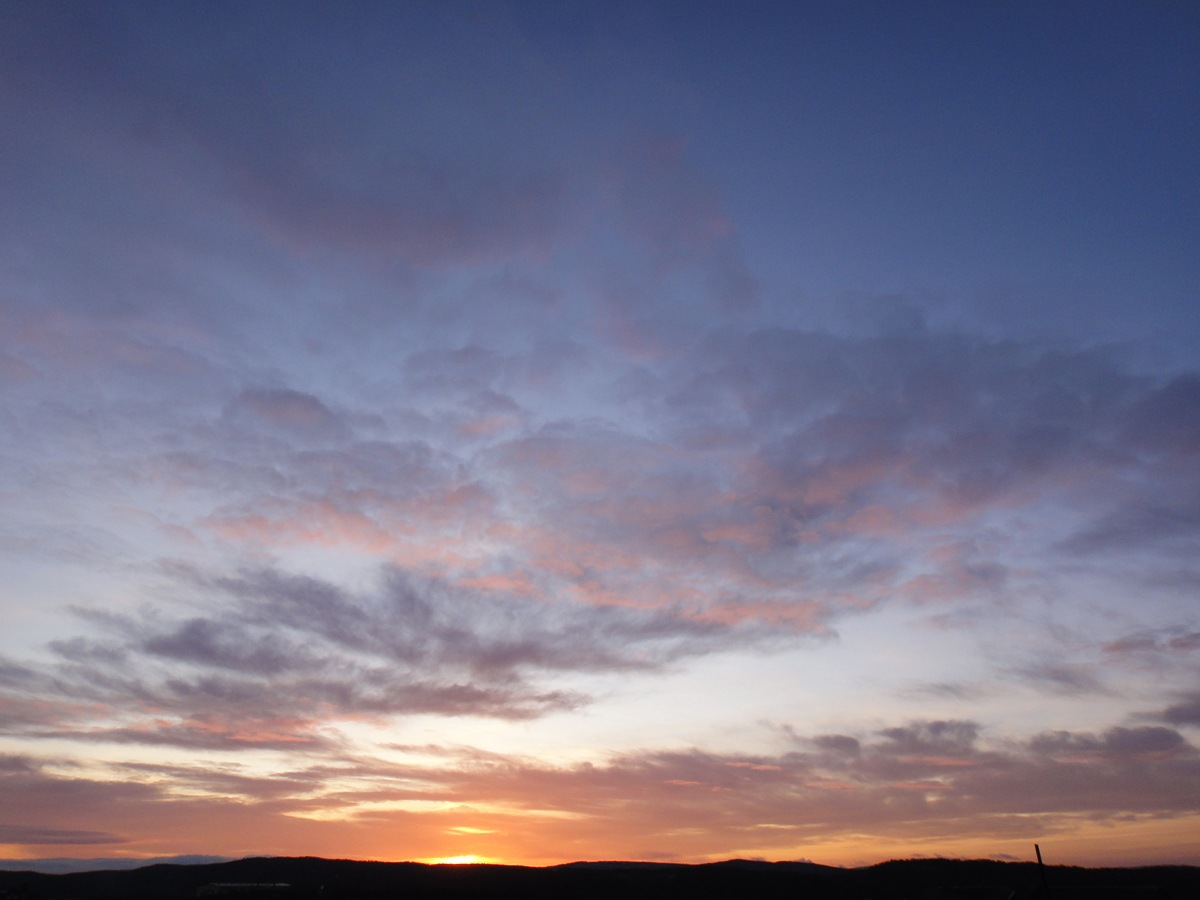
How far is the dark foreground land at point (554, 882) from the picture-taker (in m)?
98.5

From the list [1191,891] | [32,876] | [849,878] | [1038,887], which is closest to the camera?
[1038,887]

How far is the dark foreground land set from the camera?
98.5 metres

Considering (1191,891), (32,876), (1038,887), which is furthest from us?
(32,876)

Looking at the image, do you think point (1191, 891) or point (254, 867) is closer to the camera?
point (1191, 891)

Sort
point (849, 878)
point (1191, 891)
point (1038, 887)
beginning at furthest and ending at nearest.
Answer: point (849, 878)
point (1191, 891)
point (1038, 887)

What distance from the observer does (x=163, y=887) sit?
401 feet

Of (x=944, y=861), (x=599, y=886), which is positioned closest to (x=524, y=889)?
(x=599, y=886)

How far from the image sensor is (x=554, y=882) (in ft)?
369

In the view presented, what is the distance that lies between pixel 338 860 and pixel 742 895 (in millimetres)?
68390

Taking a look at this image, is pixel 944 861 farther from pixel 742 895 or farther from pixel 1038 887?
pixel 1038 887

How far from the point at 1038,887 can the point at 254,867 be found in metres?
111

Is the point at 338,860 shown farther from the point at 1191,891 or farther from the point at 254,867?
the point at 1191,891

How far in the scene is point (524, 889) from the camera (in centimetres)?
10644

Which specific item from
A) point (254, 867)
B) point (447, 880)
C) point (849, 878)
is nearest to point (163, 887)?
point (254, 867)
